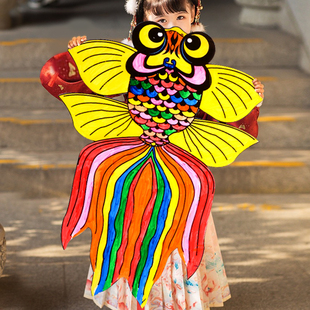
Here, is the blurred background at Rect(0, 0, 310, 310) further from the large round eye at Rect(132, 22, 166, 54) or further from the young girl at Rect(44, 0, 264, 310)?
the large round eye at Rect(132, 22, 166, 54)

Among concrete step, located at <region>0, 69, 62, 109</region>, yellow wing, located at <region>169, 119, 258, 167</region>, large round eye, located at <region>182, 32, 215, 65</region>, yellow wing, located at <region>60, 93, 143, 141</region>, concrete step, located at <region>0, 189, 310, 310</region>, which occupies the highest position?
large round eye, located at <region>182, 32, 215, 65</region>

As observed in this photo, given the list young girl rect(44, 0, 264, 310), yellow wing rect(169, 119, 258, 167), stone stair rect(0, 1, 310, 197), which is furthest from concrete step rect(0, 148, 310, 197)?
yellow wing rect(169, 119, 258, 167)

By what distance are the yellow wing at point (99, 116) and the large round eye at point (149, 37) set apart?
0.21 metres

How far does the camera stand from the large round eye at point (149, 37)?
1502 millimetres

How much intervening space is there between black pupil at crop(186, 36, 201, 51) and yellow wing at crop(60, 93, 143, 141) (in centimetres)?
29

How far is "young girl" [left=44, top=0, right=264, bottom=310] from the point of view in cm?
160

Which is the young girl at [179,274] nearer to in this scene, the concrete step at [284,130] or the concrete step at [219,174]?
the concrete step at [219,174]

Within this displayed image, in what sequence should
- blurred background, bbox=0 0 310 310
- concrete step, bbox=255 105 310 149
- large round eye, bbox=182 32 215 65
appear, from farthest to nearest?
concrete step, bbox=255 105 310 149 < blurred background, bbox=0 0 310 310 < large round eye, bbox=182 32 215 65

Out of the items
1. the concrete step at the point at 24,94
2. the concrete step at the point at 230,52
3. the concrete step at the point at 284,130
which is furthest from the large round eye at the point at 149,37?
the concrete step at the point at 230,52

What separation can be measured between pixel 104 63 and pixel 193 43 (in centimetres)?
30

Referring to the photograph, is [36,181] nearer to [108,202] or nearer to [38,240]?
[38,240]

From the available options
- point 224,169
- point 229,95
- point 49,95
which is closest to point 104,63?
point 229,95

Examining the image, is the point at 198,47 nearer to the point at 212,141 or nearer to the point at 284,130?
the point at 212,141

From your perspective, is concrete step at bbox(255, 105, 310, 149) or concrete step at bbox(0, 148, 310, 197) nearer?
concrete step at bbox(0, 148, 310, 197)
